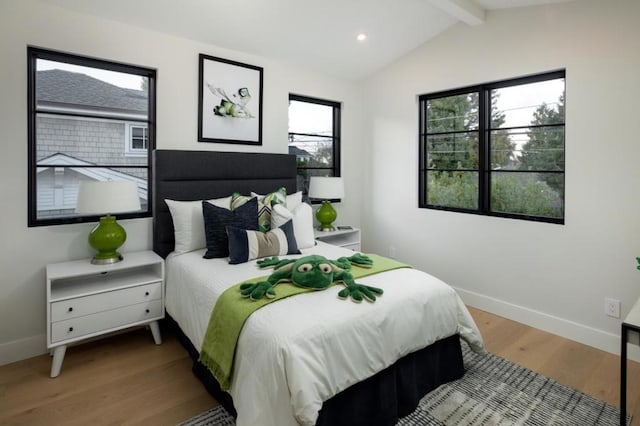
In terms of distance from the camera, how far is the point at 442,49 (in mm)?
3719

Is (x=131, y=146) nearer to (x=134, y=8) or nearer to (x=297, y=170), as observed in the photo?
(x=134, y=8)

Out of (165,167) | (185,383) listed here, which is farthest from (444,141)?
(185,383)

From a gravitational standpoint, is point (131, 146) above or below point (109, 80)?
below

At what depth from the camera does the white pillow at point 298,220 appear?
303 cm

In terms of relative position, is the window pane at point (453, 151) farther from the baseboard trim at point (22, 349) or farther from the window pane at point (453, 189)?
the baseboard trim at point (22, 349)

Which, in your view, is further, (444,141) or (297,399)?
(444,141)

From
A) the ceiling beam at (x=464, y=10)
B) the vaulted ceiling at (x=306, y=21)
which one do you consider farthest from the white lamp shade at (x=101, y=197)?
the ceiling beam at (x=464, y=10)

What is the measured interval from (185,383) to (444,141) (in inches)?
126

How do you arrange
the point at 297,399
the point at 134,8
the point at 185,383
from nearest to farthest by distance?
the point at 297,399, the point at 185,383, the point at 134,8

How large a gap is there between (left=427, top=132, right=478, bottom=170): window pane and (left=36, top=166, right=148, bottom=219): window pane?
3047 mm

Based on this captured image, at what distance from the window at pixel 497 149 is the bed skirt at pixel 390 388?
5.27 feet

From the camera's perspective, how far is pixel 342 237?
13.9 feet

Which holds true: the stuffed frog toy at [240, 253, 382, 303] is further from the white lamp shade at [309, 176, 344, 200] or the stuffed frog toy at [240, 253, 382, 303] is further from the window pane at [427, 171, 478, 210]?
the window pane at [427, 171, 478, 210]

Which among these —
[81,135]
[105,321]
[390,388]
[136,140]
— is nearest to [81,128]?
[81,135]
